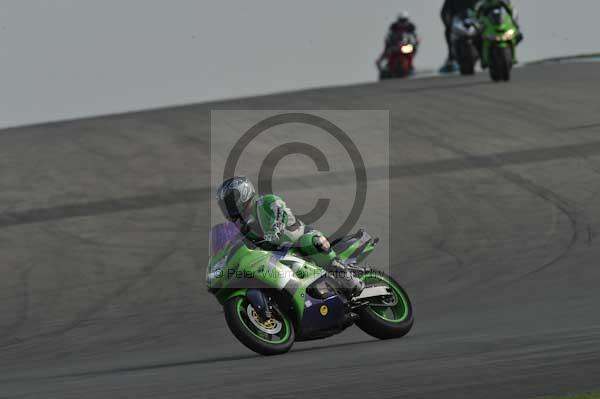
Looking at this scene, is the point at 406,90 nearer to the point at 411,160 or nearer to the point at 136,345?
the point at 411,160

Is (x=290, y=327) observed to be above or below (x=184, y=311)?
above

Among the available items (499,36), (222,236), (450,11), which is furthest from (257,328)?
(450,11)

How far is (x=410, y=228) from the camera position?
1539 cm

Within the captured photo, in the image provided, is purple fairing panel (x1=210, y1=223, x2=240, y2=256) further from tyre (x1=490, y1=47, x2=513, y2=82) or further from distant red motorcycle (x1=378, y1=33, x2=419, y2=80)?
distant red motorcycle (x1=378, y1=33, x2=419, y2=80)

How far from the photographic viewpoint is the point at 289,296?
9.25 meters

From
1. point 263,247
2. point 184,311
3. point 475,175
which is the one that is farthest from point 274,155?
point 263,247

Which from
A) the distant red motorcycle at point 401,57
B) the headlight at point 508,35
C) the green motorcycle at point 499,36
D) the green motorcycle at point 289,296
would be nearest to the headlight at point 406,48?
the distant red motorcycle at point 401,57

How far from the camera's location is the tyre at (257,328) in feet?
29.0

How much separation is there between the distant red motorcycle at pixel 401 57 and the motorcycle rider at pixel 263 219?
25.1 metres

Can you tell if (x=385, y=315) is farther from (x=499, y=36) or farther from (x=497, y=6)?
(x=497, y=6)

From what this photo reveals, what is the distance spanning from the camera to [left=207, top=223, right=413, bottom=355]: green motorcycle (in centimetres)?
902

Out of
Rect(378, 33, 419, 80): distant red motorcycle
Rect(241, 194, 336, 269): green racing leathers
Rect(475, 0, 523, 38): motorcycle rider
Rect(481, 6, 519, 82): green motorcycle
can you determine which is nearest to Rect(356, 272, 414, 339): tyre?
Rect(241, 194, 336, 269): green racing leathers

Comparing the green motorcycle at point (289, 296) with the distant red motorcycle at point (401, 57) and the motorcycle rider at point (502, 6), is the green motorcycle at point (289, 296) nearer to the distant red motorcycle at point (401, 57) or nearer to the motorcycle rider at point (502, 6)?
the motorcycle rider at point (502, 6)

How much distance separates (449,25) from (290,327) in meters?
21.8
